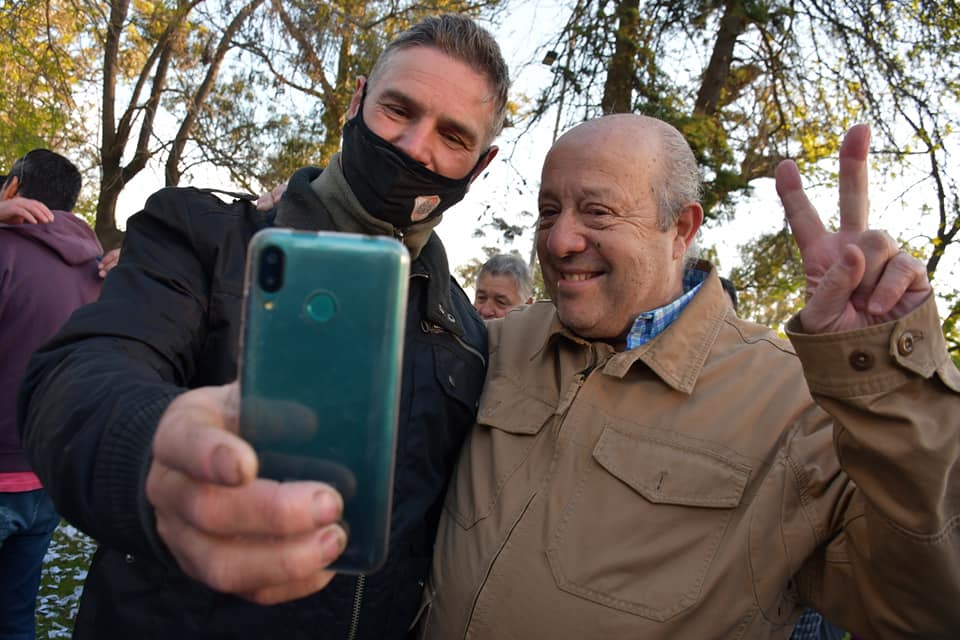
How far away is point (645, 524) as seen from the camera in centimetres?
178

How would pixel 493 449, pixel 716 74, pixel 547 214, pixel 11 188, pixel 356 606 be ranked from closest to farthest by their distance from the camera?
pixel 356 606 → pixel 493 449 → pixel 547 214 → pixel 11 188 → pixel 716 74

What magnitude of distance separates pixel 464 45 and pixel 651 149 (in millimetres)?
650

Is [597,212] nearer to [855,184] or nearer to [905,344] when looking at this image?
[855,184]

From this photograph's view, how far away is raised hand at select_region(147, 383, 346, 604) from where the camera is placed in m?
0.78

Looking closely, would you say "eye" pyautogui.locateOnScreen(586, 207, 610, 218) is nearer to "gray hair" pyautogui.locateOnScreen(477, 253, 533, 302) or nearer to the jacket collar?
the jacket collar

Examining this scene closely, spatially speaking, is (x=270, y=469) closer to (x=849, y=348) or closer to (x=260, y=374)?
(x=260, y=374)

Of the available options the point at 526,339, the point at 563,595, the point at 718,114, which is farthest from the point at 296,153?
the point at 563,595

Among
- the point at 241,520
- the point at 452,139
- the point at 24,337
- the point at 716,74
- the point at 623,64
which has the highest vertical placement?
the point at 716,74

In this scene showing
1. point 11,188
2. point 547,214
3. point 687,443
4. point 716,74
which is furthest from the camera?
point 716,74

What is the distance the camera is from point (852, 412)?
55.6 inches

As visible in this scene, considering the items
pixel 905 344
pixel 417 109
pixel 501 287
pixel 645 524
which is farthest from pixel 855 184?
pixel 501 287

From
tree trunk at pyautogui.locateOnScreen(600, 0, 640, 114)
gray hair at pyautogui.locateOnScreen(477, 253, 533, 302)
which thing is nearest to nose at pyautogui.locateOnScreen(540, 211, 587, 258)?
gray hair at pyautogui.locateOnScreen(477, 253, 533, 302)

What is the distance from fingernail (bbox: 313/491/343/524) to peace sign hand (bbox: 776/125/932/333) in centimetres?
106

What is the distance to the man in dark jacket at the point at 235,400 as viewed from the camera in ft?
2.69
